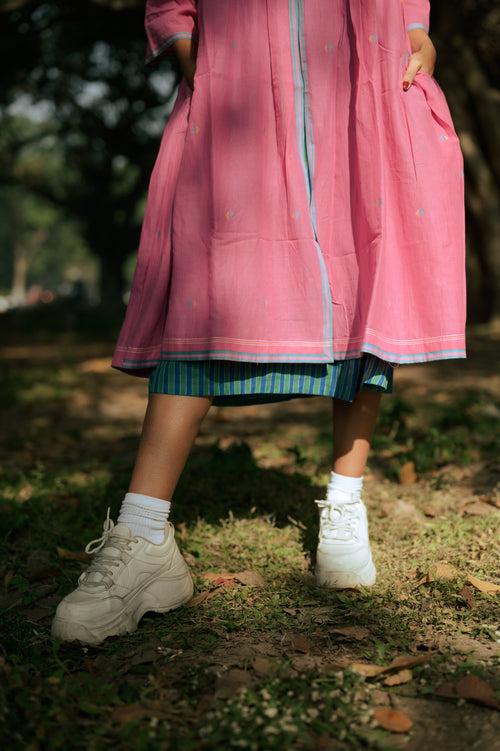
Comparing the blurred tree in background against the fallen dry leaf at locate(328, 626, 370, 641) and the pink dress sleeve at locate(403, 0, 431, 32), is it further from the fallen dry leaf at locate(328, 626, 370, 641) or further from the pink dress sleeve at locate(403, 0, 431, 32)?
the fallen dry leaf at locate(328, 626, 370, 641)

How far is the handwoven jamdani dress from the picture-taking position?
1.80 meters

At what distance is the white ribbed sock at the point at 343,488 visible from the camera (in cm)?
203

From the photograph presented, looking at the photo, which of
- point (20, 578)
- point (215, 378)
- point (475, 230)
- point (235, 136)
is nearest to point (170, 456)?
point (215, 378)

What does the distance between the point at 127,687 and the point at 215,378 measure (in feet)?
2.43

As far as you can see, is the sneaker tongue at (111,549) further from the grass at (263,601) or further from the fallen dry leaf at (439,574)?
the fallen dry leaf at (439,574)

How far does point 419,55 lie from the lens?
6.25 ft

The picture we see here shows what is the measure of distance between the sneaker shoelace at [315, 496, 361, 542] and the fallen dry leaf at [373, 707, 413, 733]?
633 mm

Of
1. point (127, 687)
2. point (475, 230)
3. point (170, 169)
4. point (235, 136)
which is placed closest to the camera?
point (127, 687)

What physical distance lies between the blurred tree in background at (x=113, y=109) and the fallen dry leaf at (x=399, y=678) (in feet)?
13.5

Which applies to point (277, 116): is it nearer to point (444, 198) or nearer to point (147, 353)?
point (444, 198)

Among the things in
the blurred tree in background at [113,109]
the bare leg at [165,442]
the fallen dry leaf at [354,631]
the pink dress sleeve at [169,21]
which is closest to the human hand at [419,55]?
the pink dress sleeve at [169,21]

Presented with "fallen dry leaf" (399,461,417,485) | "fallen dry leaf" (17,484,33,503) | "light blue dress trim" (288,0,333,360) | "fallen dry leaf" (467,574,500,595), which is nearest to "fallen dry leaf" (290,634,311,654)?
"fallen dry leaf" (467,574,500,595)

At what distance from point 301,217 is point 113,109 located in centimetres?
1341

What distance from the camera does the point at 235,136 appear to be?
1.82 m
